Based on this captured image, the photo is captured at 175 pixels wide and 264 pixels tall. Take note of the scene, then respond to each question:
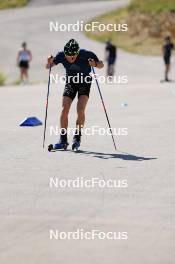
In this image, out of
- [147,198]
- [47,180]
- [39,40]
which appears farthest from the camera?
[39,40]

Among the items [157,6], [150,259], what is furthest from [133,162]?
[157,6]

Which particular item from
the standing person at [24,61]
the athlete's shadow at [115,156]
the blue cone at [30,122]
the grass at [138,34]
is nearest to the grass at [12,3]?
the grass at [138,34]

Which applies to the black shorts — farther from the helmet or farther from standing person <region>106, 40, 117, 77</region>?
standing person <region>106, 40, 117, 77</region>

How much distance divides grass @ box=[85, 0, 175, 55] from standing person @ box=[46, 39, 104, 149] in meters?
32.3

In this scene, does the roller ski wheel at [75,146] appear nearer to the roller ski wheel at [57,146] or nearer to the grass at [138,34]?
the roller ski wheel at [57,146]

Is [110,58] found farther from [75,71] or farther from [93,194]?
[93,194]

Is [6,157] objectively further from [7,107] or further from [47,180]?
[7,107]

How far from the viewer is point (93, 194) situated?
10.4 metres

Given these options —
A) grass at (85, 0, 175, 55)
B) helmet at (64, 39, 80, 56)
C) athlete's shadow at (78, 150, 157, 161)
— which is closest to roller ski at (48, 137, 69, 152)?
athlete's shadow at (78, 150, 157, 161)

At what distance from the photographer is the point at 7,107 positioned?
22.6 meters

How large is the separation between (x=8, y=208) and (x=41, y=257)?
6.19 ft

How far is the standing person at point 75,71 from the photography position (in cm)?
1331

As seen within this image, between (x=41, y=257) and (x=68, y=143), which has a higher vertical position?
(x=68, y=143)

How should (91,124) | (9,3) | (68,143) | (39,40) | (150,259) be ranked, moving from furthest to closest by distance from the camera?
(9,3), (39,40), (91,124), (68,143), (150,259)
